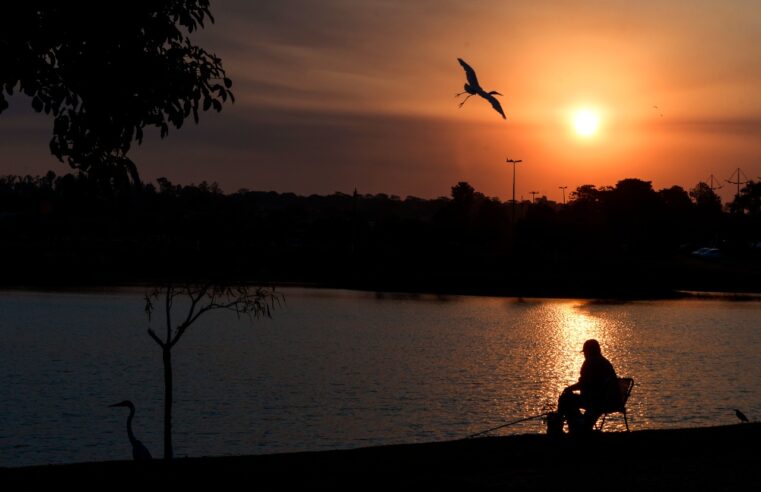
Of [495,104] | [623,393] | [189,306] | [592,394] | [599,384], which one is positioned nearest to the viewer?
[592,394]

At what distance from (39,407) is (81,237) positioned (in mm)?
130569

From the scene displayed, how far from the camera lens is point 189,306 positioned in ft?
286

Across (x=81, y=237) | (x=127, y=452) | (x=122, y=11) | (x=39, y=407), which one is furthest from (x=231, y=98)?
(x=81, y=237)

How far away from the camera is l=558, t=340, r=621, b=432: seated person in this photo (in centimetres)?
1388

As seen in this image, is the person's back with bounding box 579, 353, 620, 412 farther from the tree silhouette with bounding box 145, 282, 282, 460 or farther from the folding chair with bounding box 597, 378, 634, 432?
the tree silhouette with bounding box 145, 282, 282, 460

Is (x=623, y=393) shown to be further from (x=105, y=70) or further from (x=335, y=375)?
(x=335, y=375)

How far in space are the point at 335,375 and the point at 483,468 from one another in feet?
86.7

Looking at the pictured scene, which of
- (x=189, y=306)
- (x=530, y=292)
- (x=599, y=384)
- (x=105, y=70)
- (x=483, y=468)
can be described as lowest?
(x=189, y=306)

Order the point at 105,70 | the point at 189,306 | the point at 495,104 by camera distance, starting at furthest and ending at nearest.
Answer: the point at 189,306
the point at 495,104
the point at 105,70

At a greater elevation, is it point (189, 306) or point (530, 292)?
point (530, 292)

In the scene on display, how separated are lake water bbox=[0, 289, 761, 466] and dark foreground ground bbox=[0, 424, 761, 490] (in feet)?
16.9

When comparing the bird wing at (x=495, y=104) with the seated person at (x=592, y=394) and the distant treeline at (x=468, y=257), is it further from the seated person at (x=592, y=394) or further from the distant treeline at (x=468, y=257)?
the distant treeline at (x=468, y=257)

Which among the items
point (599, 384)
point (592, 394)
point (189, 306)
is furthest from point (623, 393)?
point (189, 306)

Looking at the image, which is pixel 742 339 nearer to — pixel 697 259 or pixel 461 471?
pixel 461 471
